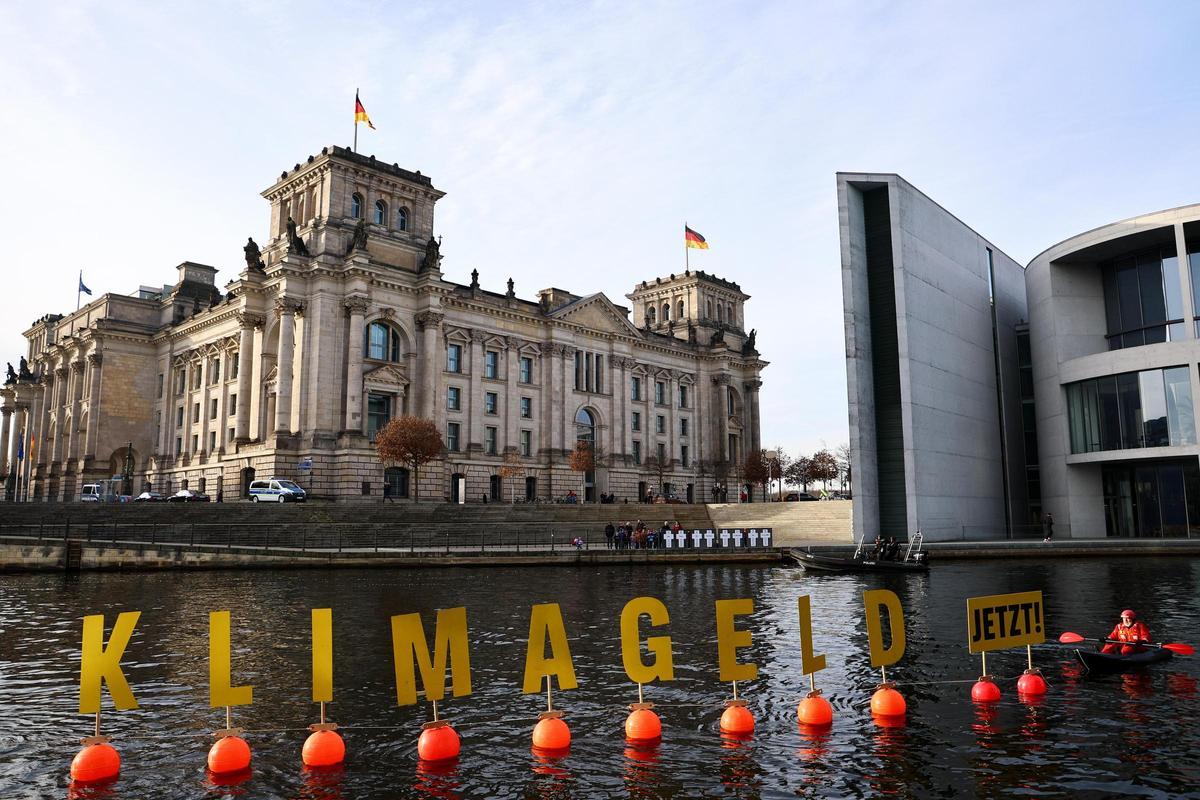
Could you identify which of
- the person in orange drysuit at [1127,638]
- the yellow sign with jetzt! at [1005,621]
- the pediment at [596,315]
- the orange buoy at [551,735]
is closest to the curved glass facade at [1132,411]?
the person in orange drysuit at [1127,638]

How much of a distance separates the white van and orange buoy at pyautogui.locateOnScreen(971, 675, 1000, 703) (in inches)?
2079

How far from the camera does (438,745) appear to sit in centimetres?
1120

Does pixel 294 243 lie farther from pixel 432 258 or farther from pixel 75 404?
pixel 75 404

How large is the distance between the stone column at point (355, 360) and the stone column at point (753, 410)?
52251 millimetres

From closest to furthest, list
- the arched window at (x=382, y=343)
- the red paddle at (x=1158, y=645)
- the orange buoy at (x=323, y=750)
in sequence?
the orange buoy at (x=323, y=750) → the red paddle at (x=1158, y=645) → the arched window at (x=382, y=343)

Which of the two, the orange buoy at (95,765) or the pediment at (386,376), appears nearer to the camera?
the orange buoy at (95,765)

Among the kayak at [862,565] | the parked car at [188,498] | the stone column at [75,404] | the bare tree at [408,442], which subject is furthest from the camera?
the stone column at [75,404]

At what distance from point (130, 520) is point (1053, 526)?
56.5 meters

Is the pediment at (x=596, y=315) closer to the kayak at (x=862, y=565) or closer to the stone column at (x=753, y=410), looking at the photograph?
the stone column at (x=753, y=410)

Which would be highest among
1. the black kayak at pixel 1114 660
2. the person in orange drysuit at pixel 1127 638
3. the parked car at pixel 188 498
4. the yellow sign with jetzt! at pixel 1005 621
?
the parked car at pixel 188 498

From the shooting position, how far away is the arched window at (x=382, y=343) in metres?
71.0

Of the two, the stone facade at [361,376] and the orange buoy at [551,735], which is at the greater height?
the stone facade at [361,376]

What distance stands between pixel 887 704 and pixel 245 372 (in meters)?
68.7

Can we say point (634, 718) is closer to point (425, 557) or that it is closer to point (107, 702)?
point (107, 702)
